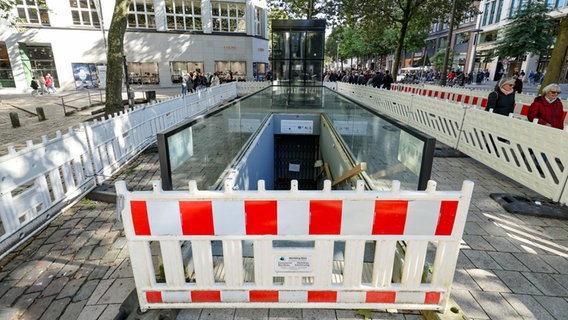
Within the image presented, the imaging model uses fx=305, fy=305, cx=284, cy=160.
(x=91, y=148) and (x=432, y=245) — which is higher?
(x=91, y=148)

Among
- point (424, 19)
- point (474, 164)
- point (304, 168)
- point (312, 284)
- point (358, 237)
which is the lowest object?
point (304, 168)

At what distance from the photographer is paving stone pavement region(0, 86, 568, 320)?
8.21ft

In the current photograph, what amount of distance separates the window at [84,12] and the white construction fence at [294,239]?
33614mm

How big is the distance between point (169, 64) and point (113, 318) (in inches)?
1268

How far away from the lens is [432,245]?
3453 mm

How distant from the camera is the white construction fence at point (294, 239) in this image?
6.76 ft

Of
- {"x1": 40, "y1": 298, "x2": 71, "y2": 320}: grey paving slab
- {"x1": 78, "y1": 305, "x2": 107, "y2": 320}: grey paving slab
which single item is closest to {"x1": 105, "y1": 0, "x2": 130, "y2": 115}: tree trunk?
{"x1": 40, "y1": 298, "x2": 71, "y2": 320}: grey paving slab

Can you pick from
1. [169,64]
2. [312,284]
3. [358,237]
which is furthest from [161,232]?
[169,64]

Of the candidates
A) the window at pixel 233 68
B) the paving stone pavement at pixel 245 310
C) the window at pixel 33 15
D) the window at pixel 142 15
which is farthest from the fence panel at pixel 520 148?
the window at pixel 33 15

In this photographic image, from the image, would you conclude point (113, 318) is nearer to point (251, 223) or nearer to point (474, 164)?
point (251, 223)

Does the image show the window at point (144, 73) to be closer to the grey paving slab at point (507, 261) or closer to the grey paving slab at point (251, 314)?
the grey paving slab at point (251, 314)

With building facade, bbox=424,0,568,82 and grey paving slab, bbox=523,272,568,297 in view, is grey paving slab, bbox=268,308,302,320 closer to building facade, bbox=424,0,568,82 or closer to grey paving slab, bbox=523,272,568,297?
grey paving slab, bbox=523,272,568,297

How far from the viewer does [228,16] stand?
104 ft

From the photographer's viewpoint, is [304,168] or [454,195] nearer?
[454,195]
